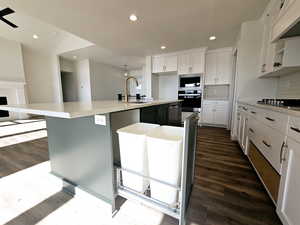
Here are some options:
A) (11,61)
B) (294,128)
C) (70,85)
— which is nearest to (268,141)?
(294,128)

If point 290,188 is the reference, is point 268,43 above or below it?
above

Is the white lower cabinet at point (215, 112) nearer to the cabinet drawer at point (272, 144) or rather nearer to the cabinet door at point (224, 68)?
the cabinet door at point (224, 68)

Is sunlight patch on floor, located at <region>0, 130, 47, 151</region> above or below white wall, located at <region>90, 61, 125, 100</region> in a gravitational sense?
below

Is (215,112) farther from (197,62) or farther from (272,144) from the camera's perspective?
(272,144)

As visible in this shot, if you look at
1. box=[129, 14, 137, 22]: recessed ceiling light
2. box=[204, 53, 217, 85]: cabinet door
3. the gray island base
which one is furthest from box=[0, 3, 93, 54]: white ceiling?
the gray island base

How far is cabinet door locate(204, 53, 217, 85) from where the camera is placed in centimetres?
410

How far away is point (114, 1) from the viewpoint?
2.09 m

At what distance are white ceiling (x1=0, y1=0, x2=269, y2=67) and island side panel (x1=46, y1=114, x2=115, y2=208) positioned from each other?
6.96ft

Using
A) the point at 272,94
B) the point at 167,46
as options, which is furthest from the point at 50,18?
the point at 272,94

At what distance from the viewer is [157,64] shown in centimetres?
486

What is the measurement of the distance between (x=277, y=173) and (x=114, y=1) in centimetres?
303

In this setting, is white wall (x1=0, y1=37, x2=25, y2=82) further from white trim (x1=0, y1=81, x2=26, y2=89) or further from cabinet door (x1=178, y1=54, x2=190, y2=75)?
cabinet door (x1=178, y1=54, x2=190, y2=75)

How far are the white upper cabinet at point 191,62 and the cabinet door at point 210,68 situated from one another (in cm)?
25

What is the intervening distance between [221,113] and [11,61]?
7.65m
